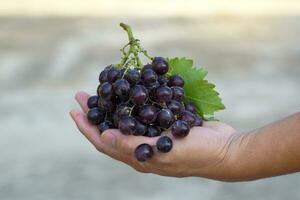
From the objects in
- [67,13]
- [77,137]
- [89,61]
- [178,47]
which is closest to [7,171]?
[77,137]

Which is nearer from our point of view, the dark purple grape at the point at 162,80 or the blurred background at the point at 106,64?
the dark purple grape at the point at 162,80

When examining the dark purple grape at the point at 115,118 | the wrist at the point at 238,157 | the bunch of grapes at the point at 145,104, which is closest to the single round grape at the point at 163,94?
the bunch of grapes at the point at 145,104

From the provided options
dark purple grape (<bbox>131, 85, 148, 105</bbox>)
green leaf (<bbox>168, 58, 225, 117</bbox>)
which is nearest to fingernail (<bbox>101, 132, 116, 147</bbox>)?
dark purple grape (<bbox>131, 85, 148, 105</bbox>)

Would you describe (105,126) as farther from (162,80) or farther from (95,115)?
(162,80)

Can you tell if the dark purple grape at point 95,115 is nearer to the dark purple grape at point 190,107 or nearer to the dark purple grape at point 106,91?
the dark purple grape at point 106,91

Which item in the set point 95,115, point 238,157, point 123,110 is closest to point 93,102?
point 95,115

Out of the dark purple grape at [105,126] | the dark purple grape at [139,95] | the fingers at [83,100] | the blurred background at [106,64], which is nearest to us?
the dark purple grape at [139,95]

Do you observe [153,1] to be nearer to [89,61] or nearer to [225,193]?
[89,61]
